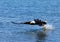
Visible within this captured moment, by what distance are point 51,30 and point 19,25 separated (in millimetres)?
2446

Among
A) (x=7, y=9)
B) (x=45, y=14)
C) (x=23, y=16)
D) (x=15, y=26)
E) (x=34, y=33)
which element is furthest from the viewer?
(x=7, y=9)

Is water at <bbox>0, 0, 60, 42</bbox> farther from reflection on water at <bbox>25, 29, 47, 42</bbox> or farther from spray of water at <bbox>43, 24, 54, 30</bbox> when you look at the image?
spray of water at <bbox>43, 24, 54, 30</bbox>

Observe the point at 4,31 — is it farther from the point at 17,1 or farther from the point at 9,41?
the point at 17,1

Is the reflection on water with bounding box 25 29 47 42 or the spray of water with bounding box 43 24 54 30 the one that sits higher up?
the spray of water with bounding box 43 24 54 30

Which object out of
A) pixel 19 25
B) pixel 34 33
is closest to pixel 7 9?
pixel 19 25

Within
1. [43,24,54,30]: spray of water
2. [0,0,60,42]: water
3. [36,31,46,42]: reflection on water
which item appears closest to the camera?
[36,31,46,42]: reflection on water

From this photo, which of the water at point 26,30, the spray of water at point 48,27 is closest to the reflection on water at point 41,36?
the water at point 26,30

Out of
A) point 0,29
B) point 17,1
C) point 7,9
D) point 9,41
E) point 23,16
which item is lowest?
point 9,41

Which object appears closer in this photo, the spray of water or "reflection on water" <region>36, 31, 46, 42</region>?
"reflection on water" <region>36, 31, 46, 42</region>

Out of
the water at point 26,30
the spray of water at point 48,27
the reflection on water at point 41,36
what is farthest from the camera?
the spray of water at point 48,27

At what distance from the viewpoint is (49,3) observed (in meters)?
39.4

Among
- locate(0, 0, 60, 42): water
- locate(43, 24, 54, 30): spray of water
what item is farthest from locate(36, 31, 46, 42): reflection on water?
locate(43, 24, 54, 30): spray of water

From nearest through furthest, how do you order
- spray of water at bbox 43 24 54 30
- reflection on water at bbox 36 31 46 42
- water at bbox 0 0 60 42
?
reflection on water at bbox 36 31 46 42 < water at bbox 0 0 60 42 < spray of water at bbox 43 24 54 30

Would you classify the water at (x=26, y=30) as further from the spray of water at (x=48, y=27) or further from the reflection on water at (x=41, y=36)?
the spray of water at (x=48, y=27)
